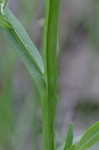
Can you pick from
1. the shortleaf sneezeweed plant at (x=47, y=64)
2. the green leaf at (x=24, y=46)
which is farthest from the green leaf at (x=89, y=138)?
the green leaf at (x=24, y=46)

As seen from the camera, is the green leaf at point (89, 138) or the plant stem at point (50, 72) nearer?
the plant stem at point (50, 72)

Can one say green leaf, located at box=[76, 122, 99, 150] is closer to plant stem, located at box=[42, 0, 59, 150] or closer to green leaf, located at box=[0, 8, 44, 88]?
plant stem, located at box=[42, 0, 59, 150]

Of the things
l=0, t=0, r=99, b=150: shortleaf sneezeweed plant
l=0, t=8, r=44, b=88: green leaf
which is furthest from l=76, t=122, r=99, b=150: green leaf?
l=0, t=8, r=44, b=88: green leaf

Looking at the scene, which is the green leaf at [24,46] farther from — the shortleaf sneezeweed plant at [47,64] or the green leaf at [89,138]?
the green leaf at [89,138]

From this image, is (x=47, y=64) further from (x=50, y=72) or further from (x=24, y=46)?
(x=24, y=46)

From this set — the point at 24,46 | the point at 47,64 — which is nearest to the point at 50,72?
the point at 47,64

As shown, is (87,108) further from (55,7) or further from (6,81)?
(55,7)

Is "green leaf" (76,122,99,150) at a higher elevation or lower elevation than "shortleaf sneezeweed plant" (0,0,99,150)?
lower
